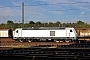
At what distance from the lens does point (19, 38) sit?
36.9 m

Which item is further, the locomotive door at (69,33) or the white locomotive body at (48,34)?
the locomotive door at (69,33)

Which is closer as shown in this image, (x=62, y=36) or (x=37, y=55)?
(x=37, y=55)

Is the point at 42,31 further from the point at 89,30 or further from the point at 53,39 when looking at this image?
the point at 89,30

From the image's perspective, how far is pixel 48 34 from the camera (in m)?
36.4

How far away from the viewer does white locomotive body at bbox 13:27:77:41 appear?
118 ft

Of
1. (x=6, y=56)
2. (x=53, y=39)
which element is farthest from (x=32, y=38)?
(x=6, y=56)

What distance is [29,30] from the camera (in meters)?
36.8

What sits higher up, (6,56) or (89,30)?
(89,30)

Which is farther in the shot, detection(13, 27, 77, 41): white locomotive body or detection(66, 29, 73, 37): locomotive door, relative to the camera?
detection(66, 29, 73, 37): locomotive door

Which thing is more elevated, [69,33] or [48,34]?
[69,33]

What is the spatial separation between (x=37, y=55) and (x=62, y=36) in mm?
20472

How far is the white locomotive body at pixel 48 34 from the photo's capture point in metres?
36.1

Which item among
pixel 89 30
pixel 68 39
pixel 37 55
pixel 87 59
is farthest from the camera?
pixel 89 30

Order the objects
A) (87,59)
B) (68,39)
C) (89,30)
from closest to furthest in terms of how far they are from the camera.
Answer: (87,59), (68,39), (89,30)
